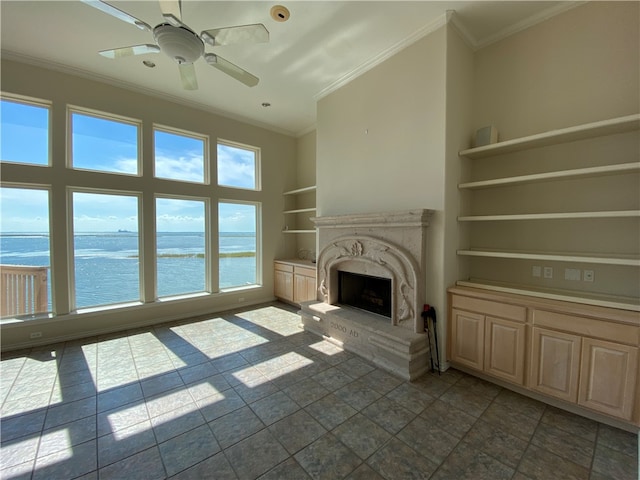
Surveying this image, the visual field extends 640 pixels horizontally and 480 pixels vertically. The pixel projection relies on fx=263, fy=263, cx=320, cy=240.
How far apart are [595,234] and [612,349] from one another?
101cm

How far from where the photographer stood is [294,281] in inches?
202

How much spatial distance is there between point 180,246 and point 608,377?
17.9ft

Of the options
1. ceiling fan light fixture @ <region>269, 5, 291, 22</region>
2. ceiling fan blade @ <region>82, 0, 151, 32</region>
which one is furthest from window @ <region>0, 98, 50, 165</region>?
ceiling fan light fixture @ <region>269, 5, 291, 22</region>

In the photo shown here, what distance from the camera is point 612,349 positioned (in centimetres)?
197

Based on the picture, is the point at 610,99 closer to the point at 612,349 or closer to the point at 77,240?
the point at 612,349

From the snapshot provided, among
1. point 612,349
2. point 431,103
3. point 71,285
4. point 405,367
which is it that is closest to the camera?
point 612,349

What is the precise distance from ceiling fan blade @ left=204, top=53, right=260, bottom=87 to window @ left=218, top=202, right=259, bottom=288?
109 inches

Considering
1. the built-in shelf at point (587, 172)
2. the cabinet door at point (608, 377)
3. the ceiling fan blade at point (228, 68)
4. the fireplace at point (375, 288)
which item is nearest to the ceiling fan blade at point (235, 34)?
the ceiling fan blade at point (228, 68)

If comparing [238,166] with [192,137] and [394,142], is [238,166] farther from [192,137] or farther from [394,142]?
[394,142]

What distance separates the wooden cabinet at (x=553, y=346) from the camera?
1.94m

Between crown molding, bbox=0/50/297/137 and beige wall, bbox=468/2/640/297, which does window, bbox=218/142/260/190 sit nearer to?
crown molding, bbox=0/50/297/137

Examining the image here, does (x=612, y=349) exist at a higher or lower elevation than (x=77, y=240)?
lower

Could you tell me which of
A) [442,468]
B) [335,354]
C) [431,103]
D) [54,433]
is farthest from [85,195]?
[442,468]

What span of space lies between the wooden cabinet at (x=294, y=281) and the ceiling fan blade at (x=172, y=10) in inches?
141
